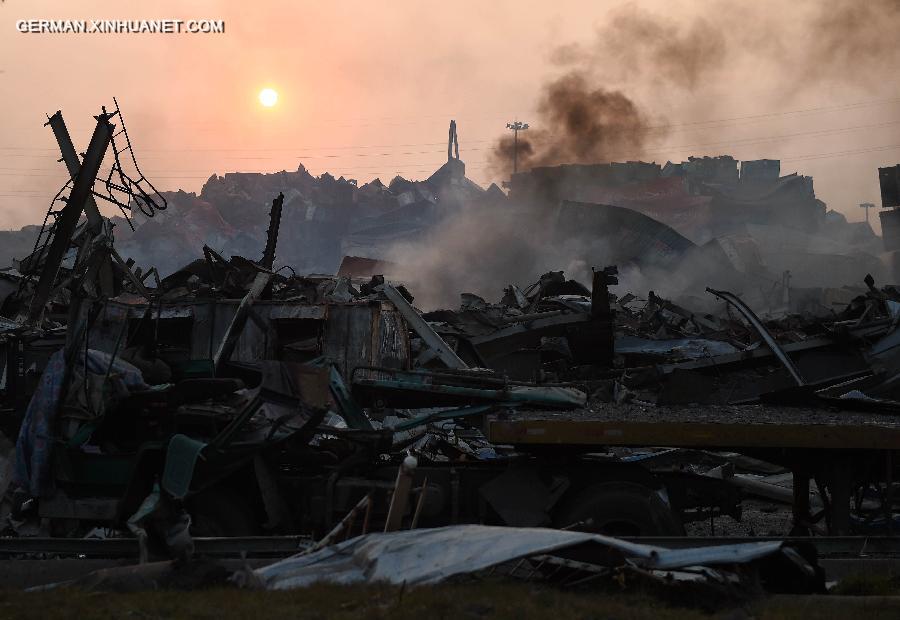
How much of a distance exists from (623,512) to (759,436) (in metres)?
1.17

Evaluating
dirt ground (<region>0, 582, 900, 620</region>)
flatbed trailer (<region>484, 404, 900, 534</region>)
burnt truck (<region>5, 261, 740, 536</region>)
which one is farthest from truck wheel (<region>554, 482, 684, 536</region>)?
dirt ground (<region>0, 582, 900, 620</region>)

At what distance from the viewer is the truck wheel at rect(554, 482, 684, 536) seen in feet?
22.6

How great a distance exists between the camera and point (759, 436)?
6.64m

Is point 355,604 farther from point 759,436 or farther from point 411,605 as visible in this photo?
point 759,436

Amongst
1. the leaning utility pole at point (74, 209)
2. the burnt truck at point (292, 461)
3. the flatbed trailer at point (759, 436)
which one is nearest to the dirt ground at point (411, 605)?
the burnt truck at point (292, 461)

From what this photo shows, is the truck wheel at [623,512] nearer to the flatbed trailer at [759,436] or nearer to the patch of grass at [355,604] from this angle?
the flatbed trailer at [759,436]

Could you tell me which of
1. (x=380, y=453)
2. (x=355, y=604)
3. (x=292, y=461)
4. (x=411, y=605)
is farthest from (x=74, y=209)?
(x=411, y=605)

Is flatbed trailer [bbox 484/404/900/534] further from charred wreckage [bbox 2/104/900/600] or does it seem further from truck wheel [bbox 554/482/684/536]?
truck wheel [bbox 554/482/684/536]

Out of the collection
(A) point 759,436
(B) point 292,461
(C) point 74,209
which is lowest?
(B) point 292,461

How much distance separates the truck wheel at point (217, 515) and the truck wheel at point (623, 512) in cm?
253

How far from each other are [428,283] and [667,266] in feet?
42.5

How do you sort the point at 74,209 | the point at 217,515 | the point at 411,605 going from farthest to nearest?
1. the point at 74,209
2. the point at 217,515
3. the point at 411,605

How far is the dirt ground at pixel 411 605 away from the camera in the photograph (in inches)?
186

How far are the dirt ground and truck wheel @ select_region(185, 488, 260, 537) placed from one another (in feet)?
6.18
